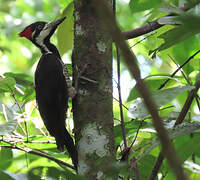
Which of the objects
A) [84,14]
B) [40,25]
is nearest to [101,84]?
[84,14]

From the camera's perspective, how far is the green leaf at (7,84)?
1.72 m

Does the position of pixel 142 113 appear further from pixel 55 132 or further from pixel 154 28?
pixel 55 132

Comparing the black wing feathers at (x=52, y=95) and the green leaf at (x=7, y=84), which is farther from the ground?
the green leaf at (x=7, y=84)

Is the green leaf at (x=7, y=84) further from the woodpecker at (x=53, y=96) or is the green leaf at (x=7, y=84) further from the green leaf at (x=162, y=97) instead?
the green leaf at (x=162, y=97)

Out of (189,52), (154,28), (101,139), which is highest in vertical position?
(154,28)

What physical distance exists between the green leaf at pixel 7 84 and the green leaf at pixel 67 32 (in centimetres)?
39

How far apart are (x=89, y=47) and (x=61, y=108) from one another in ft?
2.61

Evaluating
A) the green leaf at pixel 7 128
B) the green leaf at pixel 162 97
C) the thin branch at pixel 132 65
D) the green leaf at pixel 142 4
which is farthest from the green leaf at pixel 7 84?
the thin branch at pixel 132 65

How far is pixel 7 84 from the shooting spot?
1766 mm

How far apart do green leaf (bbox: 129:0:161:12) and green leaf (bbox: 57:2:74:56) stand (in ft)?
1.96

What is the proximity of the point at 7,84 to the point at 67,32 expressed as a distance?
473 mm

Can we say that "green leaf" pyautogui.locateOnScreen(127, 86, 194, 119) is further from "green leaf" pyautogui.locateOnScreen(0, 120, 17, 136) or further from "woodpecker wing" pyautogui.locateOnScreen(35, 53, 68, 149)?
"woodpecker wing" pyautogui.locateOnScreen(35, 53, 68, 149)

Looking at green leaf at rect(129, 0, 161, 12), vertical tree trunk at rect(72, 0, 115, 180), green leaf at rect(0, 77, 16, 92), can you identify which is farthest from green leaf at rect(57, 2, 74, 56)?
green leaf at rect(129, 0, 161, 12)

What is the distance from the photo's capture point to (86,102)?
1560 millimetres
